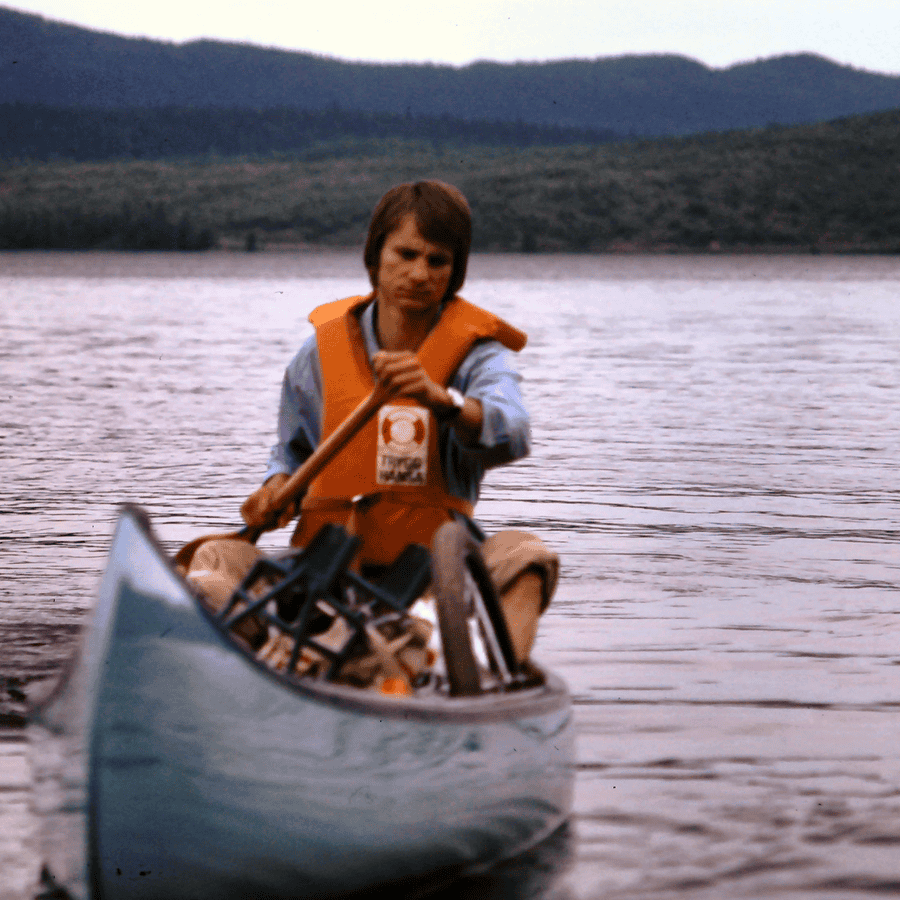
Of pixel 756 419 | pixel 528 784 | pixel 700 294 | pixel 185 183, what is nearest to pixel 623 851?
pixel 528 784

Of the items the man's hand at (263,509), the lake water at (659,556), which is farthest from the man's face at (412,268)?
the lake water at (659,556)

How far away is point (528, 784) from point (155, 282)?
173 feet

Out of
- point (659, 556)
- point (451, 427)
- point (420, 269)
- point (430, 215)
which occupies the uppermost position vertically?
point (430, 215)

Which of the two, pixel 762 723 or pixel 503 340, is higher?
pixel 503 340

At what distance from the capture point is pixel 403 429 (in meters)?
4.24

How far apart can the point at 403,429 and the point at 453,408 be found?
0.98ft

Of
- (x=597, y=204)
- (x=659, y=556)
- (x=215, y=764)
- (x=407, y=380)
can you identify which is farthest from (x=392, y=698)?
(x=597, y=204)

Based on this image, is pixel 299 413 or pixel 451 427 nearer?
pixel 451 427

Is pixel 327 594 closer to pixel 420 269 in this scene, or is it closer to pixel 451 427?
pixel 451 427

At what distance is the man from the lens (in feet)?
13.8

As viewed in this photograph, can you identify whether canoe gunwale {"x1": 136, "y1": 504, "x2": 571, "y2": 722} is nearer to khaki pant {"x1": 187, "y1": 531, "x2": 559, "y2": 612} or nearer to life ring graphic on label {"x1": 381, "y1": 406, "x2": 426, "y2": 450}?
khaki pant {"x1": 187, "y1": 531, "x2": 559, "y2": 612}

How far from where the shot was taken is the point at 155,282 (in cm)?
5534

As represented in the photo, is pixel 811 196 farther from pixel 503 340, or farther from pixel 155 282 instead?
pixel 503 340

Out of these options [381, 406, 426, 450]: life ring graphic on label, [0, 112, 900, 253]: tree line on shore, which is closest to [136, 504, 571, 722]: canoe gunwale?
[381, 406, 426, 450]: life ring graphic on label
